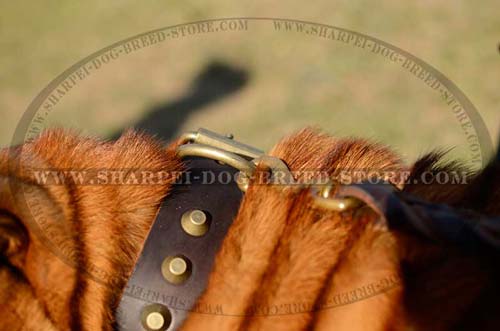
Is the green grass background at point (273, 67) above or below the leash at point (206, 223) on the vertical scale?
above

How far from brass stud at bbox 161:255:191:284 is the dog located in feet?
0.18

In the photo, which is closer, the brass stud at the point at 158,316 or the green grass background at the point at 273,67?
the brass stud at the point at 158,316

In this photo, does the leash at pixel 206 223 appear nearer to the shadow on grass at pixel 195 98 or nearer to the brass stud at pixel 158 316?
the brass stud at pixel 158 316

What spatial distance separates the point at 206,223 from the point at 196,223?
0.07 feet

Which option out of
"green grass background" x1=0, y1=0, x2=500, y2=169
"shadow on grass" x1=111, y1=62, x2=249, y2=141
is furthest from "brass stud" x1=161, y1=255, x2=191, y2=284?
"shadow on grass" x1=111, y1=62, x2=249, y2=141

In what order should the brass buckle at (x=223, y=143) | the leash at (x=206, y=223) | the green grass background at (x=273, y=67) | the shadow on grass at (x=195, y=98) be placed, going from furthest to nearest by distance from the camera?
the shadow on grass at (x=195, y=98) → the green grass background at (x=273, y=67) → the brass buckle at (x=223, y=143) → the leash at (x=206, y=223)

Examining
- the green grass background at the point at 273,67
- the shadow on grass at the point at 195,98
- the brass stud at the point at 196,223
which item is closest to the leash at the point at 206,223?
the brass stud at the point at 196,223

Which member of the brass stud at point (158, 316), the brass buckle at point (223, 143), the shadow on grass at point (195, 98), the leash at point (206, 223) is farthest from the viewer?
the shadow on grass at point (195, 98)

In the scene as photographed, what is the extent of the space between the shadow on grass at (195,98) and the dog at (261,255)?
2642 millimetres

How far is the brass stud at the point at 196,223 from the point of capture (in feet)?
4.26

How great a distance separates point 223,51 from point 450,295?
367cm

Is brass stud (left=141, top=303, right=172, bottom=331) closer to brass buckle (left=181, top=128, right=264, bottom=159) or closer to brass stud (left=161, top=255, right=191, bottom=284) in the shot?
brass stud (left=161, top=255, right=191, bottom=284)

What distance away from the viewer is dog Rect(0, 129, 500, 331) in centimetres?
117

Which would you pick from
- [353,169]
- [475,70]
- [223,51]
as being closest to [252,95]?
[223,51]
